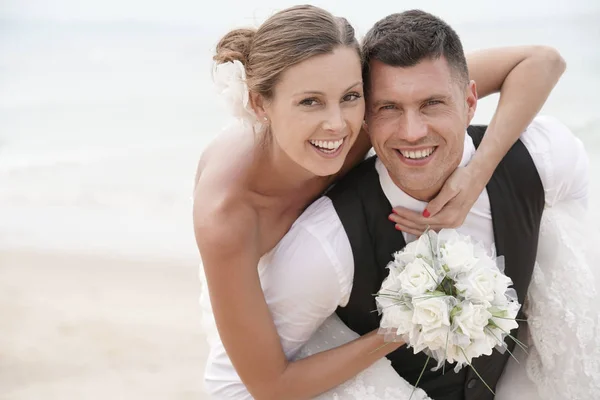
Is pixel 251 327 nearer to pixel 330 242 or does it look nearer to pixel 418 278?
pixel 330 242

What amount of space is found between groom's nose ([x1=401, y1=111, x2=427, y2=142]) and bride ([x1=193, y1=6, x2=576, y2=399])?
0.16 m

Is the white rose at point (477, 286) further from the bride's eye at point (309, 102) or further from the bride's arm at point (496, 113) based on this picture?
the bride's eye at point (309, 102)

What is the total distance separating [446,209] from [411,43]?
63 cm

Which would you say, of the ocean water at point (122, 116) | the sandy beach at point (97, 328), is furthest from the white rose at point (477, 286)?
the ocean water at point (122, 116)

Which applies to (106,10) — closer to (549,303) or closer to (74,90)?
(74,90)

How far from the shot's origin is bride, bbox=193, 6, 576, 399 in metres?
2.75

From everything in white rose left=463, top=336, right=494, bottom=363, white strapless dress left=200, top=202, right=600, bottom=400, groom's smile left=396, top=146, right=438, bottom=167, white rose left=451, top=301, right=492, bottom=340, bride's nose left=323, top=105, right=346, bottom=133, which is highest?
bride's nose left=323, top=105, right=346, bottom=133

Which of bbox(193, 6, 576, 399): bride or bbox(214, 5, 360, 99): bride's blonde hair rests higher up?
bbox(214, 5, 360, 99): bride's blonde hair

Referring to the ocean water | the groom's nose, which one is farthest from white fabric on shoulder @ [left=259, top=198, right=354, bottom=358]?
the ocean water

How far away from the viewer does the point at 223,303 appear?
2910mm

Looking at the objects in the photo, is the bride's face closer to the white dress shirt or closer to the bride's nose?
the bride's nose

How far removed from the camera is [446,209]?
2945 millimetres

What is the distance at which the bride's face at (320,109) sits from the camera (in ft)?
8.91

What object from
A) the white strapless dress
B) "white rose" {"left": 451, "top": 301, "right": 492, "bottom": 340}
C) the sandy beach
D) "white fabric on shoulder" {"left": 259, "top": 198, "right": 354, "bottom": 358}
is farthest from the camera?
the sandy beach
